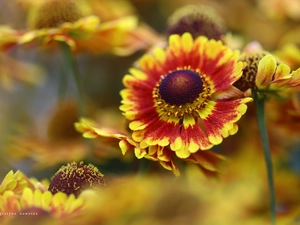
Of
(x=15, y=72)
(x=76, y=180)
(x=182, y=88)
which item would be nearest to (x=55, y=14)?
(x=15, y=72)

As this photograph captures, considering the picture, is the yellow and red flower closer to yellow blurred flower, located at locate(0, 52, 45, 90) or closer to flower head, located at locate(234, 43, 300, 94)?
flower head, located at locate(234, 43, 300, 94)

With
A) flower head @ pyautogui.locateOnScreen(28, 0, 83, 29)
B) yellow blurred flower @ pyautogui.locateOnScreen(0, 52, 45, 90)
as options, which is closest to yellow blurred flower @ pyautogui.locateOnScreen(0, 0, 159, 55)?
flower head @ pyautogui.locateOnScreen(28, 0, 83, 29)

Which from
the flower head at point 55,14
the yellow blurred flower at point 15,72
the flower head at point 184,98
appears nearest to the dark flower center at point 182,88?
the flower head at point 184,98

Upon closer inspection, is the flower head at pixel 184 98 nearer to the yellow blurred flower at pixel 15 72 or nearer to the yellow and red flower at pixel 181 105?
the yellow and red flower at pixel 181 105

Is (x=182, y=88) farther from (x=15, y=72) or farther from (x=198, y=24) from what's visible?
(x=15, y=72)

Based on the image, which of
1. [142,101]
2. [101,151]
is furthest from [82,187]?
[101,151]

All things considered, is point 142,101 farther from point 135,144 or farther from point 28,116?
point 28,116
